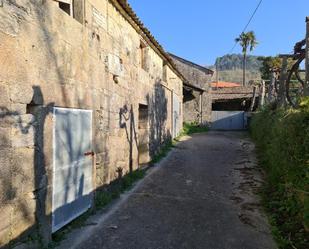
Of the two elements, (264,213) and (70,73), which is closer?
(70,73)

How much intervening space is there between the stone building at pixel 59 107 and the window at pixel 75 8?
16 mm

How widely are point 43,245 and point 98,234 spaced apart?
890 mm

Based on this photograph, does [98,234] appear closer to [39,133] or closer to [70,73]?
[39,133]

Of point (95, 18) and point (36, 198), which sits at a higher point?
point (95, 18)

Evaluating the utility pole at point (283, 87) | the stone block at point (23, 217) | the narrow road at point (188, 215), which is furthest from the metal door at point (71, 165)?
the utility pole at point (283, 87)

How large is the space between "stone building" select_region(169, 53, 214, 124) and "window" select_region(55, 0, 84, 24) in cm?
2097

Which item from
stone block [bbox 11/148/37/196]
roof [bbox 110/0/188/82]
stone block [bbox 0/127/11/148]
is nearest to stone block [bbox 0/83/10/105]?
stone block [bbox 0/127/11/148]

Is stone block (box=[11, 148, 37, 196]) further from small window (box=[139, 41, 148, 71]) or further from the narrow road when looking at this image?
small window (box=[139, 41, 148, 71])

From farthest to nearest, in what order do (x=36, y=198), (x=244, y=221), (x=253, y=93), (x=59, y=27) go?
(x=253, y=93), (x=244, y=221), (x=59, y=27), (x=36, y=198)

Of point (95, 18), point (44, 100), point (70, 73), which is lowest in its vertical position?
point (44, 100)

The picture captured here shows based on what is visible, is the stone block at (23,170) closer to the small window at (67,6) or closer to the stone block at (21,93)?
the stone block at (21,93)

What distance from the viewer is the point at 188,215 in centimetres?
582

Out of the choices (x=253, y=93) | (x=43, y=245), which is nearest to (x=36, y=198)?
(x=43, y=245)

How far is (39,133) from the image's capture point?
4.21 metres
